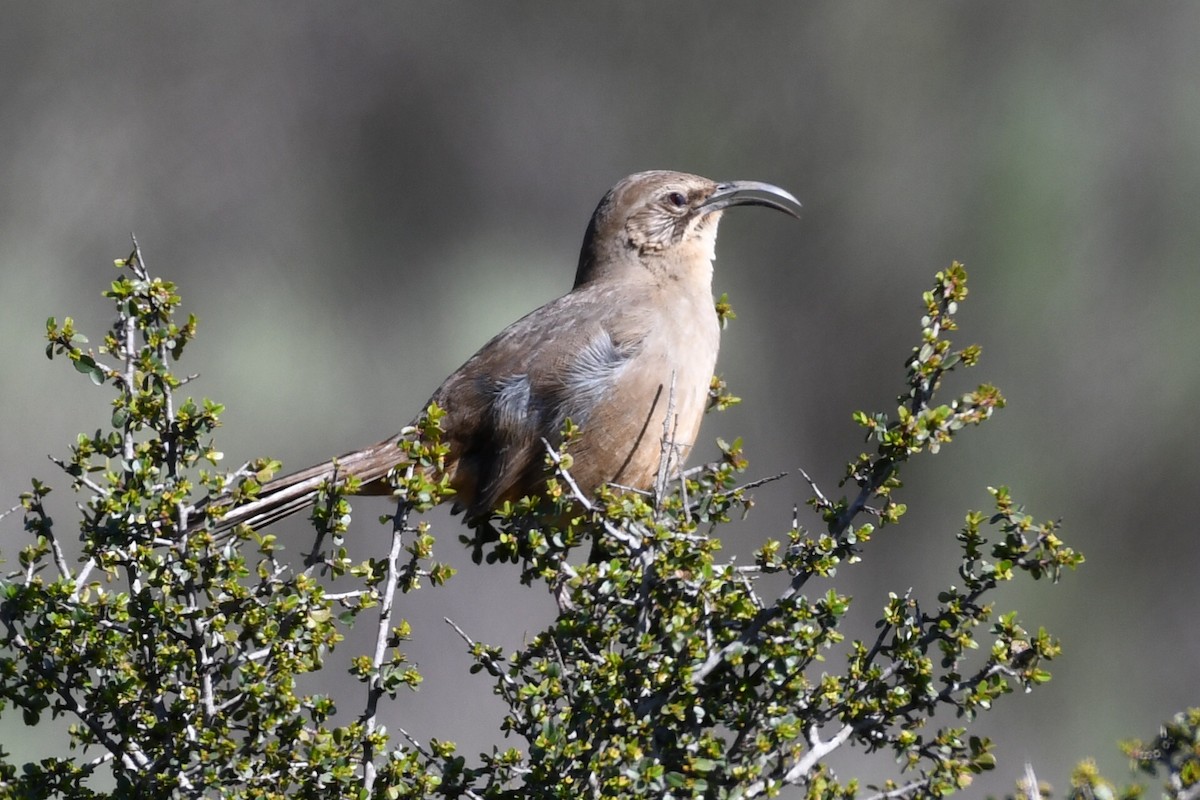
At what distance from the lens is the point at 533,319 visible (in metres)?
4.80

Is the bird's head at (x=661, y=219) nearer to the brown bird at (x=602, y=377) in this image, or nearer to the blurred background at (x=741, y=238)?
the brown bird at (x=602, y=377)

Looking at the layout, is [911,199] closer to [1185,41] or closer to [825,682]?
[1185,41]

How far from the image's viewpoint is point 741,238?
11.3 metres

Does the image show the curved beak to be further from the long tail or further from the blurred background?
the blurred background

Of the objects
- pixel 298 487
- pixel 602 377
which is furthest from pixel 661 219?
pixel 298 487

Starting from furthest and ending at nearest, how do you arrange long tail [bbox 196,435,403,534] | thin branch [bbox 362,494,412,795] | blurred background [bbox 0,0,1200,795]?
blurred background [bbox 0,0,1200,795], long tail [bbox 196,435,403,534], thin branch [bbox 362,494,412,795]

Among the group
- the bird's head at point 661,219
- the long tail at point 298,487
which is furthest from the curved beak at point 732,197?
the long tail at point 298,487

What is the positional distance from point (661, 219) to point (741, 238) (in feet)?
21.3

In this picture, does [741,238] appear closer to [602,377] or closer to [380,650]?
[602,377]

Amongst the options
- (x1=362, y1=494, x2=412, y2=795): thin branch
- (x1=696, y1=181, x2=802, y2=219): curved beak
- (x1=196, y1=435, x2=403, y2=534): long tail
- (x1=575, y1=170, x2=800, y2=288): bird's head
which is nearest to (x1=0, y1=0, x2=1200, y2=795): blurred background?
(x1=575, y1=170, x2=800, y2=288): bird's head

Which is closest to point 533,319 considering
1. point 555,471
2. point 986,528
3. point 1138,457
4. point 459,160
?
point 555,471

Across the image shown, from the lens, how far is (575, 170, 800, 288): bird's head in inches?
193

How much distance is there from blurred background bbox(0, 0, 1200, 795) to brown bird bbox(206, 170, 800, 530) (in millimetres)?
4983

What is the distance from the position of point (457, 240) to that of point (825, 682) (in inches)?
315
